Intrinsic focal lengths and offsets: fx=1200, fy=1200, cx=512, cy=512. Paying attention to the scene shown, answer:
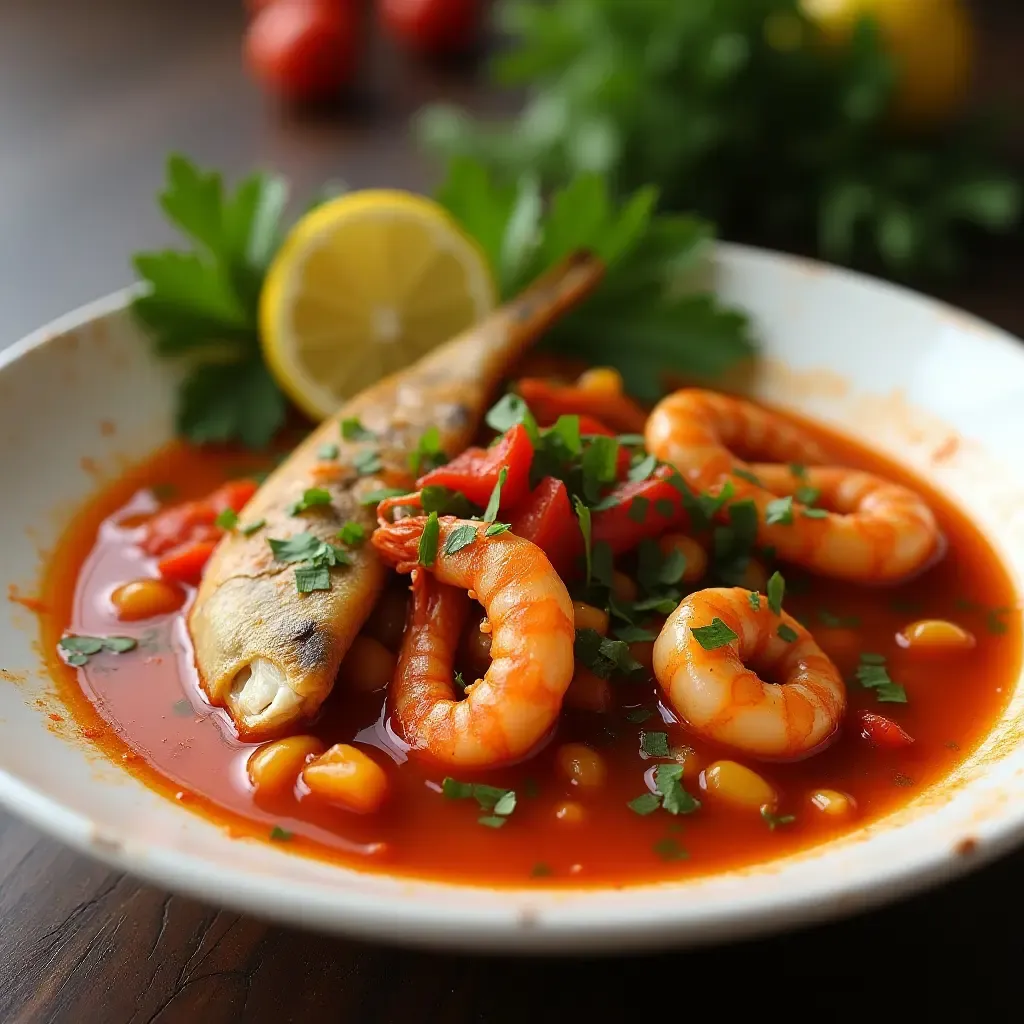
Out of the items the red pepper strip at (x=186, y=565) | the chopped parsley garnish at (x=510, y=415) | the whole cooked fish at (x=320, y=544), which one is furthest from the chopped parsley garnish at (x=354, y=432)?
the red pepper strip at (x=186, y=565)

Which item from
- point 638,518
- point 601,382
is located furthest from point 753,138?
point 638,518

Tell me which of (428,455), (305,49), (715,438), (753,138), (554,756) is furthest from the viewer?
(305,49)

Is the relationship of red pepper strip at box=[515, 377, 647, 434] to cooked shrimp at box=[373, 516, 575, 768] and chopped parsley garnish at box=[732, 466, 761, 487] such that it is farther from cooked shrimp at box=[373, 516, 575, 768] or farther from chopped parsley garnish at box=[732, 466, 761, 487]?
cooked shrimp at box=[373, 516, 575, 768]

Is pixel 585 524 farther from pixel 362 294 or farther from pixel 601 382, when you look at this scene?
pixel 362 294

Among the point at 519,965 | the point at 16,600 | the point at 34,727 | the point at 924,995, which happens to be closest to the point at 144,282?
the point at 16,600

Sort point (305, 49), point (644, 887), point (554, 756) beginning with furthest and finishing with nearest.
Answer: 1. point (305, 49)
2. point (554, 756)
3. point (644, 887)

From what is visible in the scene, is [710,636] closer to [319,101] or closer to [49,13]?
[319,101]
